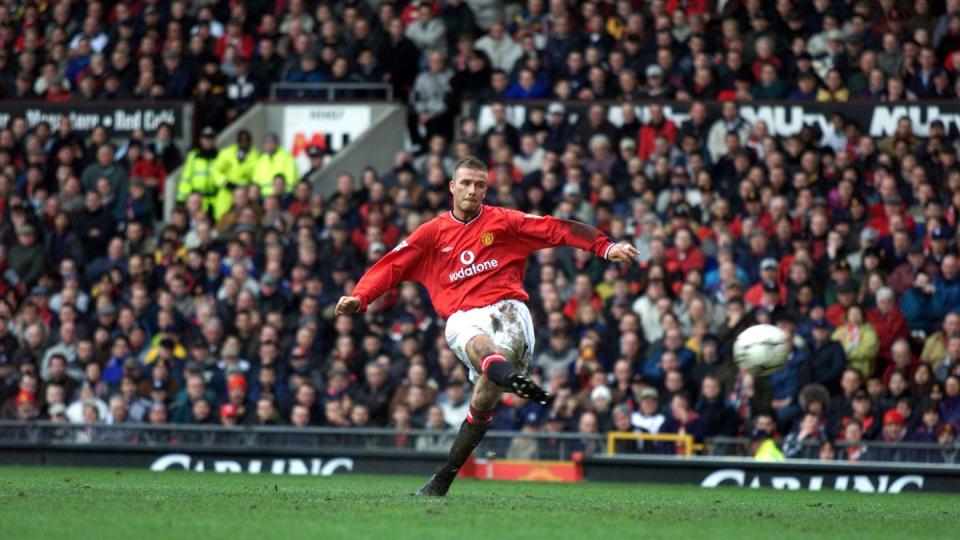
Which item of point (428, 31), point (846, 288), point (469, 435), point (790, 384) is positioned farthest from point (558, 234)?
point (428, 31)

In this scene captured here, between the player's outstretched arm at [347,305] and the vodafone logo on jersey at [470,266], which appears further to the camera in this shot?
the vodafone logo on jersey at [470,266]

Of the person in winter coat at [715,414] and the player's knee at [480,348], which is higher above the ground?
the player's knee at [480,348]

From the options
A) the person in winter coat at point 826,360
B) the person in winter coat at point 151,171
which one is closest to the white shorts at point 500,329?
the person in winter coat at point 826,360

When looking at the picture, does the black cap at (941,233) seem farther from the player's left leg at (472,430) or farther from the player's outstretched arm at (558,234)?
the player's left leg at (472,430)

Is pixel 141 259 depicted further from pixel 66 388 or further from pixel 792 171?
pixel 792 171

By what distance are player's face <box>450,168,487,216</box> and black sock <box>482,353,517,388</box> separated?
3.54 feet

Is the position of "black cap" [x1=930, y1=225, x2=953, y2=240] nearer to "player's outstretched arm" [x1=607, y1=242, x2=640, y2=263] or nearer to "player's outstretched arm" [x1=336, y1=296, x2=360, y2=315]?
"player's outstretched arm" [x1=607, y1=242, x2=640, y2=263]

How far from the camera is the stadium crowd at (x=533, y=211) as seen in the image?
17.2 meters

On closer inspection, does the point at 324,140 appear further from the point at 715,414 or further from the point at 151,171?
the point at 715,414

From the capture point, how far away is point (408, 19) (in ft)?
76.6

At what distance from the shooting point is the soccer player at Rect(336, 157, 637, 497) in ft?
34.9

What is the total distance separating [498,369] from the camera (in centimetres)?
1006

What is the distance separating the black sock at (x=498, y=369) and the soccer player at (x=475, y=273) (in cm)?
21

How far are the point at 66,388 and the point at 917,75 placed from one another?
1047cm
